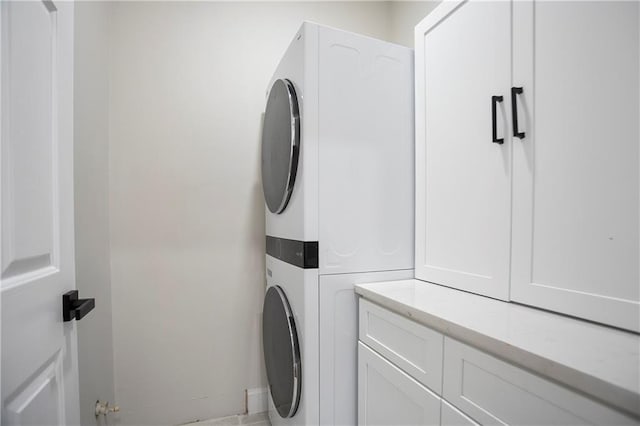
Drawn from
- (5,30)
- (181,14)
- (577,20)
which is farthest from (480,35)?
(181,14)

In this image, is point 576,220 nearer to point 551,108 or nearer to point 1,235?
point 551,108

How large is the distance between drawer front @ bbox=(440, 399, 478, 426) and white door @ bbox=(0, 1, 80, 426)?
3.19ft

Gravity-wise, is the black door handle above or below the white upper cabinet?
below

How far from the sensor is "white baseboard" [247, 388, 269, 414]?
71.9 inches

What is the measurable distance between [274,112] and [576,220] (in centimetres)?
117

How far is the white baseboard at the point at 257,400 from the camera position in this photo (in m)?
1.83

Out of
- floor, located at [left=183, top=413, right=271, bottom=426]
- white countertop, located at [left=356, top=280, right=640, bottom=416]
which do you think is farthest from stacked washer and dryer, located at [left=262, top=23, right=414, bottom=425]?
floor, located at [left=183, top=413, right=271, bottom=426]

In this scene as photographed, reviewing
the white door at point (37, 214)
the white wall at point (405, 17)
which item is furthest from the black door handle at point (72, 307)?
the white wall at point (405, 17)

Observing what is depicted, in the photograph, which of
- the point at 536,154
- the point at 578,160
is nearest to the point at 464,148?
the point at 536,154

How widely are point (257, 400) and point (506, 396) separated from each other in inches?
63.5

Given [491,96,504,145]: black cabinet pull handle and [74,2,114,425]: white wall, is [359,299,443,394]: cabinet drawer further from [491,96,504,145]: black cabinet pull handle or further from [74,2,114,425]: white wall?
[74,2,114,425]: white wall

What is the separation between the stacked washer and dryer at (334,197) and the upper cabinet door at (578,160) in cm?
47

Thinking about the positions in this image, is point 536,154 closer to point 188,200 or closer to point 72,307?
point 72,307

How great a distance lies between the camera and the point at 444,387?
32.2 inches
